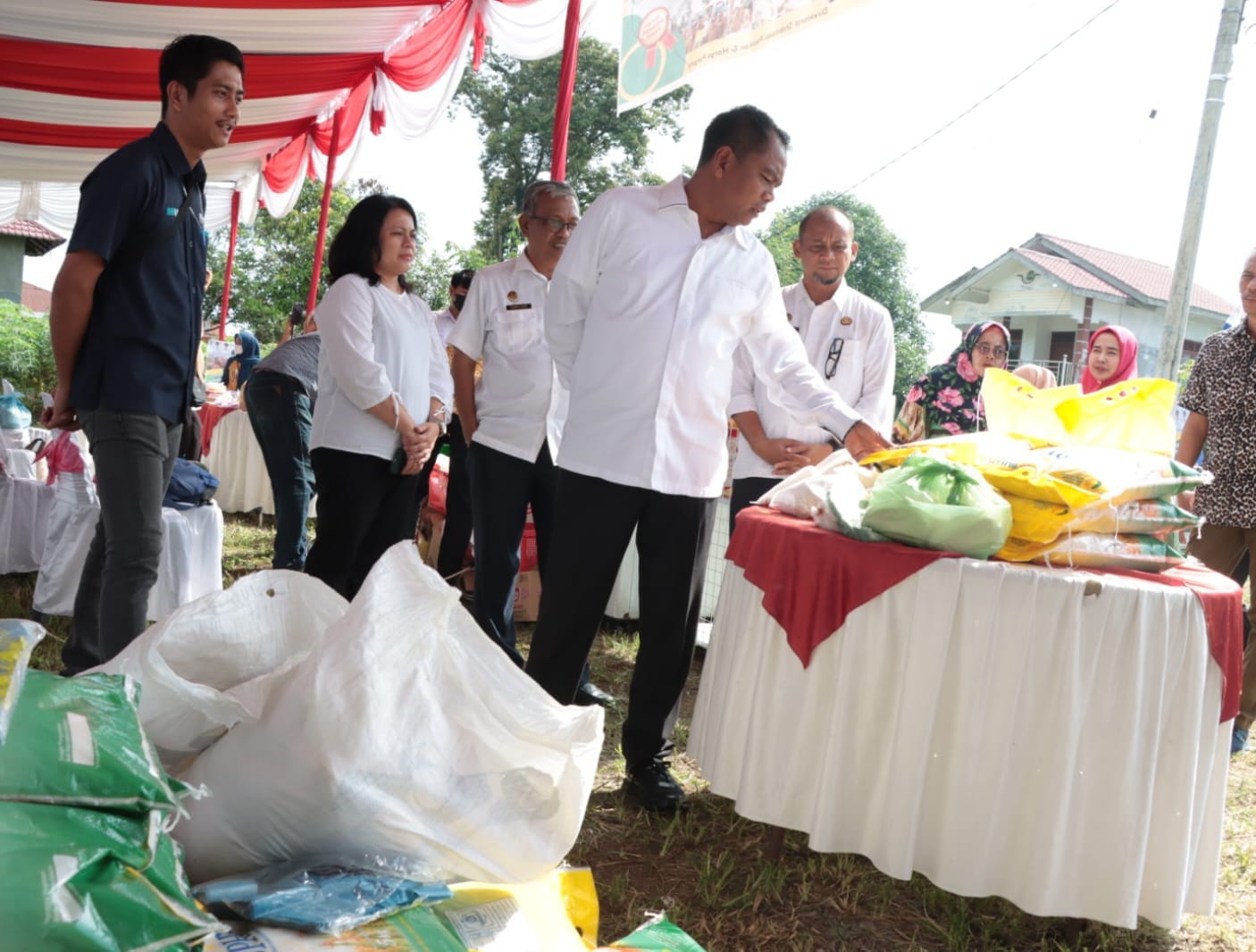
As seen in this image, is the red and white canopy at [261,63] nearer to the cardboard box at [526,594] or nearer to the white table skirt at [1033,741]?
the cardboard box at [526,594]

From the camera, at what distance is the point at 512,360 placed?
3.69m

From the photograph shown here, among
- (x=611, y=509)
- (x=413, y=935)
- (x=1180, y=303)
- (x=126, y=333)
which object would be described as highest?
(x=1180, y=303)

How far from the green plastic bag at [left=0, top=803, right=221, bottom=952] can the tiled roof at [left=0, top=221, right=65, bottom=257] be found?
32005 millimetres

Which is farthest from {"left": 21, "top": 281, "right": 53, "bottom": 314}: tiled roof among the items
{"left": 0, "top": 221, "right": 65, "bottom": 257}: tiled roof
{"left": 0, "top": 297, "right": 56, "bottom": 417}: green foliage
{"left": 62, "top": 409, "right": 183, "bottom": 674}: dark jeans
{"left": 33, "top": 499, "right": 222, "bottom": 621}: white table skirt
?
{"left": 62, "top": 409, "right": 183, "bottom": 674}: dark jeans

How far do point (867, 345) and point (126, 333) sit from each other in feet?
7.65

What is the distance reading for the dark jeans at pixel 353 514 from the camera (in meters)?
3.21

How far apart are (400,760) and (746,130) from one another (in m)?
1.75

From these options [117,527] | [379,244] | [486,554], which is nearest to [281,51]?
[379,244]

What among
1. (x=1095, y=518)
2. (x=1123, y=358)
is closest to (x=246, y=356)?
(x=1123, y=358)

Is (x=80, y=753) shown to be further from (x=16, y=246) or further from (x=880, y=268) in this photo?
(x=880, y=268)

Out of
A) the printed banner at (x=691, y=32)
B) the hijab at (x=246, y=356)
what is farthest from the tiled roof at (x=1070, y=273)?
the printed banner at (x=691, y=32)

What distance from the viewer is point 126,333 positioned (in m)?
2.39

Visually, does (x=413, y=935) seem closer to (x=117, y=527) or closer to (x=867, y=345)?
(x=117, y=527)

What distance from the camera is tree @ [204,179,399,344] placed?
3212cm
